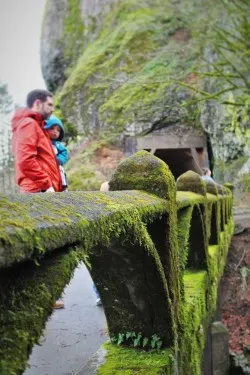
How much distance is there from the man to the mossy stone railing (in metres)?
1.17

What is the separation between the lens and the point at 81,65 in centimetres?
2095

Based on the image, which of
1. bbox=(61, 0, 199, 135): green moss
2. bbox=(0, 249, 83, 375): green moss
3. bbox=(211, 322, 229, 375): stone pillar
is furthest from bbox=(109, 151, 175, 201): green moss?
A: bbox=(61, 0, 199, 135): green moss

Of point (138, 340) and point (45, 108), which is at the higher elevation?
point (45, 108)

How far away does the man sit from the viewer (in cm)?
325

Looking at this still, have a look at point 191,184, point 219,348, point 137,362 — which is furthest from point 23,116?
point 219,348

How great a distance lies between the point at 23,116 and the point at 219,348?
5381 mm

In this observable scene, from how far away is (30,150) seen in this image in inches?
129

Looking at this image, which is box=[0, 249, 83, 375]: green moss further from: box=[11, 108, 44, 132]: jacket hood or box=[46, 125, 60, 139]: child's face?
box=[46, 125, 60, 139]: child's face

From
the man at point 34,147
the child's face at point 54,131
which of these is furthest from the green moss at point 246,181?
the man at point 34,147

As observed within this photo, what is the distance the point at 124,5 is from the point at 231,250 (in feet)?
55.7

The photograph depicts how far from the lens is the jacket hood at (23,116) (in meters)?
3.37

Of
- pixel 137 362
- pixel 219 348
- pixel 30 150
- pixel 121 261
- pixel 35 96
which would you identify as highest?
pixel 35 96

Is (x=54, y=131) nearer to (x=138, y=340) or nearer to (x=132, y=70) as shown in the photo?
(x=138, y=340)

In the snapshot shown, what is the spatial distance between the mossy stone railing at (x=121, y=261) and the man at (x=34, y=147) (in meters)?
1.17
